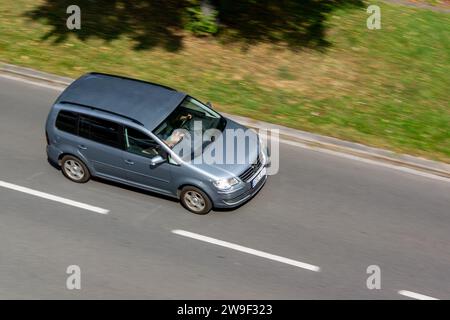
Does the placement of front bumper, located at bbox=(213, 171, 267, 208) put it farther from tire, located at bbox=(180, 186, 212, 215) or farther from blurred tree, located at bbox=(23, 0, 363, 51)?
blurred tree, located at bbox=(23, 0, 363, 51)

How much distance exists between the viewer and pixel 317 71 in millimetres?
16219

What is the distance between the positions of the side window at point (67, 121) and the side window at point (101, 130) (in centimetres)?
13

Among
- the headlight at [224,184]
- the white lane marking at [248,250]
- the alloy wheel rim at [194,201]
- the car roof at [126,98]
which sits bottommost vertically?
the white lane marking at [248,250]

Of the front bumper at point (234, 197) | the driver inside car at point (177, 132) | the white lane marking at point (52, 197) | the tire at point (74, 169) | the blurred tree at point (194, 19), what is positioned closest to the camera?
the front bumper at point (234, 197)

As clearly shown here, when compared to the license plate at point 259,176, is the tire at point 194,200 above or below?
below

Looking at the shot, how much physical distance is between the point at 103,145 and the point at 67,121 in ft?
Answer: 2.87

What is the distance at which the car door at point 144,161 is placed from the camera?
37.2 ft

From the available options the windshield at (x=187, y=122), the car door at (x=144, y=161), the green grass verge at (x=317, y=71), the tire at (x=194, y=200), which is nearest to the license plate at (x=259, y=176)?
the tire at (x=194, y=200)

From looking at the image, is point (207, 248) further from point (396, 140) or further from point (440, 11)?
point (440, 11)

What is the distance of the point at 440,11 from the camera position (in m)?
19.1

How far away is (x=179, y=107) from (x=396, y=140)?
201 inches

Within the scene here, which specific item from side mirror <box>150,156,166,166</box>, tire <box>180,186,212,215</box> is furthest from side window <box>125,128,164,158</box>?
tire <box>180,186,212,215</box>

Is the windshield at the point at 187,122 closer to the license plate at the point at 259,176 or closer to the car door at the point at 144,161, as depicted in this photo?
the car door at the point at 144,161

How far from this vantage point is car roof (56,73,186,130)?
37.8 ft
